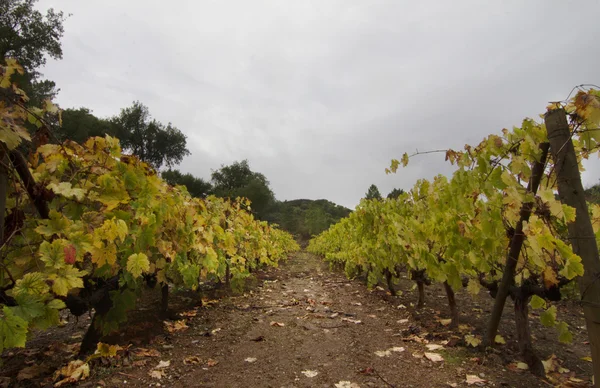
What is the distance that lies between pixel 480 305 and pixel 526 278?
2897 millimetres

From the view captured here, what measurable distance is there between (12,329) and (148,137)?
151 feet

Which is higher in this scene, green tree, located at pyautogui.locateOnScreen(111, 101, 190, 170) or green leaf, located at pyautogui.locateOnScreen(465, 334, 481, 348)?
green tree, located at pyautogui.locateOnScreen(111, 101, 190, 170)

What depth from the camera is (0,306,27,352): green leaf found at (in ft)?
4.74

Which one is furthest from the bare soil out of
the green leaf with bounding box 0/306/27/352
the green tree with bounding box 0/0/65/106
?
the green tree with bounding box 0/0/65/106

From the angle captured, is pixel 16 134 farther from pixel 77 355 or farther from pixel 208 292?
pixel 208 292

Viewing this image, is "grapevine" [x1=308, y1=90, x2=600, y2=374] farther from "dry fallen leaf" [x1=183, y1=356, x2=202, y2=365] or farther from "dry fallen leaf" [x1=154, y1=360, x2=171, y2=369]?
"dry fallen leaf" [x1=154, y1=360, x2=171, y2=369]

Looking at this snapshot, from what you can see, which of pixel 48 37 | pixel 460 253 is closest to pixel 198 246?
pixel 460 253

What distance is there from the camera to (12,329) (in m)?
1.47

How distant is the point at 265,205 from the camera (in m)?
54.7

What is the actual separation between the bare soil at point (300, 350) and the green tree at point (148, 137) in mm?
40856

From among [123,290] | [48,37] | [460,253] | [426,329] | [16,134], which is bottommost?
[426,329]

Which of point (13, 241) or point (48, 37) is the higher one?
point (48, 37)

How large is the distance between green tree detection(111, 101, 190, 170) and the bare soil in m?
40.9

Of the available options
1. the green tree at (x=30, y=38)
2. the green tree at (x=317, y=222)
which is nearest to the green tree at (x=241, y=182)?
the green tree at (x=317, y=222)
